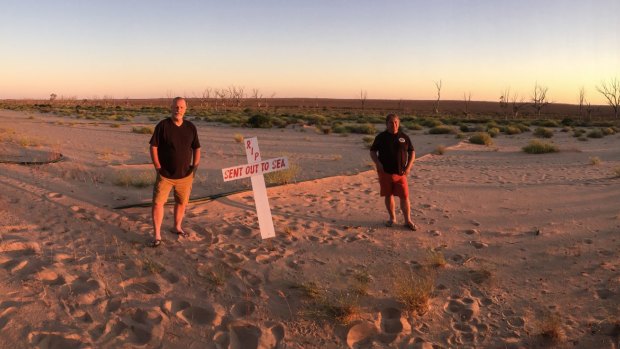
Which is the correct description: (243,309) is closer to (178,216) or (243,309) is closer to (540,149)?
(178,216)

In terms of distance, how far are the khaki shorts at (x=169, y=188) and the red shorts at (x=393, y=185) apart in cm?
239

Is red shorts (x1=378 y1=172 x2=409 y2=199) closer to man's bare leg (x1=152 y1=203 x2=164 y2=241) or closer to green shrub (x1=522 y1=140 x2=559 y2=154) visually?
man's bare leg (x1=152 y1=203 x2=164 y2=241)

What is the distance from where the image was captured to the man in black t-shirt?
474cm

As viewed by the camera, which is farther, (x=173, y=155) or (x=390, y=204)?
(x=390, y=204)

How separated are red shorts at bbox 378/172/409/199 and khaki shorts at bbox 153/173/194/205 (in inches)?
94.3

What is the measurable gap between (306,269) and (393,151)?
191 cm

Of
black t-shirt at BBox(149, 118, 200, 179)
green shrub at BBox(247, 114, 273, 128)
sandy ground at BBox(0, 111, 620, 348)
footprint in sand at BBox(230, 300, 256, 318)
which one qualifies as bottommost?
footprint in sand at BBox(230, 300, 256, 318)

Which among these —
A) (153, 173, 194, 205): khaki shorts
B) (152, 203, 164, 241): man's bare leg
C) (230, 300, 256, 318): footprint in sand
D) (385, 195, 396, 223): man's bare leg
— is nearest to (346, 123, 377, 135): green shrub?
(385, 195, 396, 223): man's bare leg

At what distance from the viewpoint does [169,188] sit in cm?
501

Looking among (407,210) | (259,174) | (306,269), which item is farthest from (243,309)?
(407,210)

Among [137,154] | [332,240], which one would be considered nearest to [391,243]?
[332,240]

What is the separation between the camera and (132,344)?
3.18 m

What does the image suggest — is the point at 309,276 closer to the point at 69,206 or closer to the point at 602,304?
the point at 602,304

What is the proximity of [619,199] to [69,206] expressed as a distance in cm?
886
